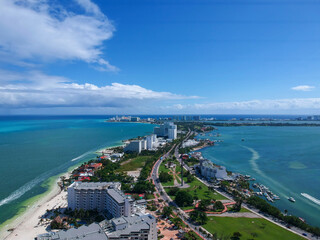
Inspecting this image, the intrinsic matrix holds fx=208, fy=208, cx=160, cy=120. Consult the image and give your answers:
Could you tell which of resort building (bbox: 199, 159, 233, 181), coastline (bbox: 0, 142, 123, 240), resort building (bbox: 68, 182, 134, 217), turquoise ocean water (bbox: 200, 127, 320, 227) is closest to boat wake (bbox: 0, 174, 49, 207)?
coastline (bbox: 0, 142, 123, 240)

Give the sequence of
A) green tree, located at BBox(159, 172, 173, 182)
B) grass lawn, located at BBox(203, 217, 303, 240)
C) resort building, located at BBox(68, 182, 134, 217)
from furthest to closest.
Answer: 1. green tree, located at BBox(159, 172, 173, 182)
2. resort building, located at BBox(68, 182, 134, 217)
3. grass lawn, located at BBox(203, 217, 303, 240)

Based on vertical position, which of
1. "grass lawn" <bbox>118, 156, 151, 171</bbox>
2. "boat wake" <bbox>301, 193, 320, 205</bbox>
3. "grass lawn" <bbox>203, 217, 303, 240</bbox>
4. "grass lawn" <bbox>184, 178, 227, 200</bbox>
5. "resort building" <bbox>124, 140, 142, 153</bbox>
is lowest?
"boat wake" <bbox>301, 193, 320, 205</bbox>

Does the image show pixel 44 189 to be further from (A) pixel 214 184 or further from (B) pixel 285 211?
(B) pixel 285 211

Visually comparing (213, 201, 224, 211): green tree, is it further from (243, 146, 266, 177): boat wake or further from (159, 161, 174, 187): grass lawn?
(243, 146, 266, 177): boat wake

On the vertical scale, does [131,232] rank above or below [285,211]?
above

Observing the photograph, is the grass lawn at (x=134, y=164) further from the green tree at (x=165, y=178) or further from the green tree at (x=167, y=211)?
the green tree at (x=167, y=211)

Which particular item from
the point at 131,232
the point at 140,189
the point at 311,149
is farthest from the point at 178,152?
the point at 131,232
